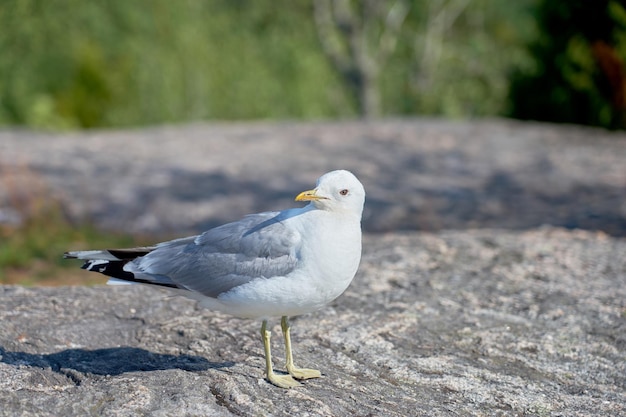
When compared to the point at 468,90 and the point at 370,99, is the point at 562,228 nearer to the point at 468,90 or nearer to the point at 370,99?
the point at 370,99

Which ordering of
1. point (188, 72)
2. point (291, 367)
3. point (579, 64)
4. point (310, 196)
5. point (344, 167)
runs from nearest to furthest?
point (310, 196) → point (291, 367) → point (344, 167) → point (579, 64) → point (188, 72)

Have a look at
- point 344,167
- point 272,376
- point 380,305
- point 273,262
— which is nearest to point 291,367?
point 272,376

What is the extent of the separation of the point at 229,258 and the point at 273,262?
228 mm

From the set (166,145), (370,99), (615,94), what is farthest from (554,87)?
(370,99)

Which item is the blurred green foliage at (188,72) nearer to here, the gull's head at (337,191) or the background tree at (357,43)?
the background tree at (357,43)

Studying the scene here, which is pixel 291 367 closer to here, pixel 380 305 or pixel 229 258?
pixel 229 258

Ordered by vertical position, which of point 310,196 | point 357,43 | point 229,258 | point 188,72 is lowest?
point 229,258

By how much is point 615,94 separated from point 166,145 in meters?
5.77

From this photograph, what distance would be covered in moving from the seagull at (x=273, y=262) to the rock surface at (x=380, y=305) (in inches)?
13.6

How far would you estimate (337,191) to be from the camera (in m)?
3.44

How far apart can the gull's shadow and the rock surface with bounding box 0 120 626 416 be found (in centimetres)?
1

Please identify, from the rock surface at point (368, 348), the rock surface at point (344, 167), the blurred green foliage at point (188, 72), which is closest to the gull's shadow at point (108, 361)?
the rock surface at point (368, 348)

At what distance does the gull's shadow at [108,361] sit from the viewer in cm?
363

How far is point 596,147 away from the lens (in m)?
9.89
